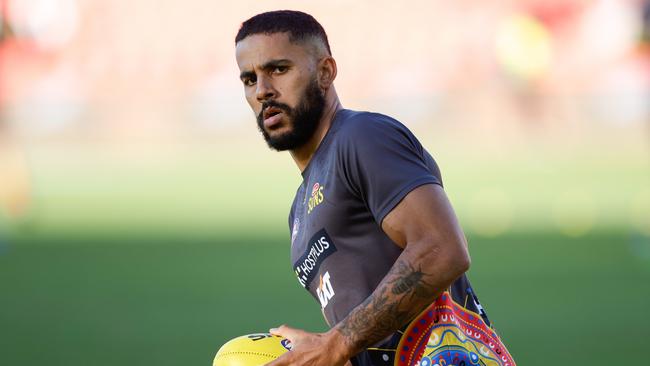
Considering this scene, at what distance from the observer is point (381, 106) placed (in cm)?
2595

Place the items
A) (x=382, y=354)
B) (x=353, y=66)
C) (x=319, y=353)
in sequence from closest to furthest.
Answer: (x=319, y=353), (x=382, y=354), (x=353, y=66)

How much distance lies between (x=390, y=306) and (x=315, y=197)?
568mm

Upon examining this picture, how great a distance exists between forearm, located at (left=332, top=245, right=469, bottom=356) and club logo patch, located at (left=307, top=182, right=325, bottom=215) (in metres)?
0.45

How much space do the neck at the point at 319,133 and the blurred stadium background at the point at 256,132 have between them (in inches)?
399

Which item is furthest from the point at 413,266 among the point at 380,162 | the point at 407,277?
the point at 380,162

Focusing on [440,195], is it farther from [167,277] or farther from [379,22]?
[379,22]

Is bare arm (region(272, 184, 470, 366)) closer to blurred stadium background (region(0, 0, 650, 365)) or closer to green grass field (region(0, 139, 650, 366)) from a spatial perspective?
green grass field (region(0, 139, 650, 366))

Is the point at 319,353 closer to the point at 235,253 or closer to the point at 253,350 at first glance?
the point at 253,350

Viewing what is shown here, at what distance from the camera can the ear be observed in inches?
156

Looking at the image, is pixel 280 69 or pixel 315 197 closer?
pixel 315 197

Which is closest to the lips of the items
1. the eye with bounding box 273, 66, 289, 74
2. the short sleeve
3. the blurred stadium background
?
the eye with bounding box 273, 66, 289, 74

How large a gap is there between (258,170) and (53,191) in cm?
479

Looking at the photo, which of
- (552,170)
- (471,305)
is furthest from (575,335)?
(552,170)

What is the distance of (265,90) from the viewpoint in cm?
387
